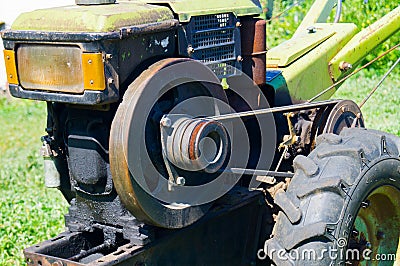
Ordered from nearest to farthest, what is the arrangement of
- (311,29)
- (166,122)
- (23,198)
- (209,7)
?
1. (166,122)
2. (209,7)
3. (311,29)
4. (23,198)

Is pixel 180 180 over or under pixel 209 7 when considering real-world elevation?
under

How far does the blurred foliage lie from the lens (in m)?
11.5

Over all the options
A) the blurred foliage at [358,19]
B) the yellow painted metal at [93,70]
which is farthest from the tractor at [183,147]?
the blurred foliage at [358,19]

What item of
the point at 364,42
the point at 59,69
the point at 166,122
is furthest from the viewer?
the point at 364,42

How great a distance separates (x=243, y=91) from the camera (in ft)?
12.8

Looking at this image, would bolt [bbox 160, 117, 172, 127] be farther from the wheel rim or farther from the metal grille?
the wheel rim

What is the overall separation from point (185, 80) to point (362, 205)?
1045mm

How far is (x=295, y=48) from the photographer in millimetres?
4551

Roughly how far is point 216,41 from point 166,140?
652mm

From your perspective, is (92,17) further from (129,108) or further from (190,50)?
(190,50)

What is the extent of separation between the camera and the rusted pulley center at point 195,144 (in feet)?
10.7

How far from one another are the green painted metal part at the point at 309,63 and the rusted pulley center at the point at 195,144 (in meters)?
0.92

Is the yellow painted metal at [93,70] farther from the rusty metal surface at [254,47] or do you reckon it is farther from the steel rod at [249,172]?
the rusty metal surface at [254,47]

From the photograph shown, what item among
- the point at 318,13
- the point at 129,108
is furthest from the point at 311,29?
the point at 129,108
